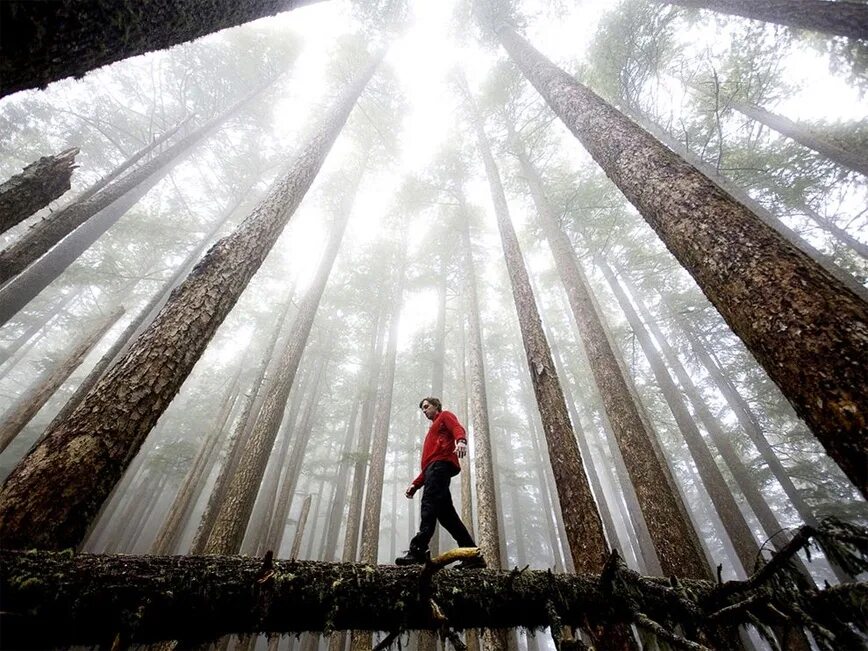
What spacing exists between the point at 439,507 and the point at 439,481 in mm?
271

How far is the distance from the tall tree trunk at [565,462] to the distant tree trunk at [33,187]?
6.15 meters

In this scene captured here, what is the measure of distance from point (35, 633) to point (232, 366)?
25827 mm

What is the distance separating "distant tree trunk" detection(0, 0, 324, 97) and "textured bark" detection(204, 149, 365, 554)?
19.2ft

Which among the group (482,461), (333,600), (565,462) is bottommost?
(333,600)

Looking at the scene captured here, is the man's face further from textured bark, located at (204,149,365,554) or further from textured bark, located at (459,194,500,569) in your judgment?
textured bark, located at (204,149,365,554)

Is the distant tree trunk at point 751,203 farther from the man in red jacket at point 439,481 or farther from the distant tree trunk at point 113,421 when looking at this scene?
the distant tree trunk at point 113,421

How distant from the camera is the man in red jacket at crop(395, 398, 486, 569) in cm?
381

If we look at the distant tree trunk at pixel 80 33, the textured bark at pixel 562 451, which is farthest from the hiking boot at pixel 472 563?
the distant tree trunk at pixel 80 33

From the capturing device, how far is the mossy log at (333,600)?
5.40 ft

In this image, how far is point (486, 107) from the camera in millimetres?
13750

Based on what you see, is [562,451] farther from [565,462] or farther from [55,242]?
[55,242]

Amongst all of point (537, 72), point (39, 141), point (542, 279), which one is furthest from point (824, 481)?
point (39, 141)

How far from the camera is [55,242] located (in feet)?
22.1

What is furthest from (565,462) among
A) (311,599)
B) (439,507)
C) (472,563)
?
(311,599)
